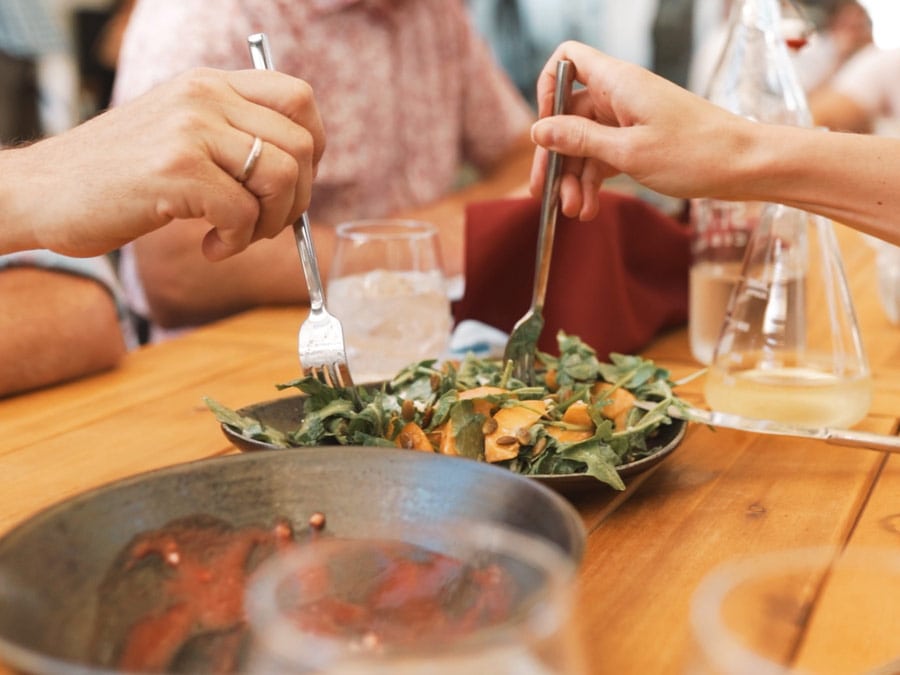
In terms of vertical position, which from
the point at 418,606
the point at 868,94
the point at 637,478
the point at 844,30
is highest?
the point at 418,606

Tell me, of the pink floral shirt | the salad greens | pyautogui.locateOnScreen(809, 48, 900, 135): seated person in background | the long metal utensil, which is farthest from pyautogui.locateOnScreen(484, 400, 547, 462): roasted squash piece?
pyautogui.locateOnScreen(809, 48, 900, 135): seated person in background

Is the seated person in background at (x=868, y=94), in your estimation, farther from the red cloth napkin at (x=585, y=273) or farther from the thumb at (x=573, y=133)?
the thumb at (x=573, y=133)

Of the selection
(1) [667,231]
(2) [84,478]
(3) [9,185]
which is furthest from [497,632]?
(1) [667,231]

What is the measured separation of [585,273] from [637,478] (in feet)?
1.35

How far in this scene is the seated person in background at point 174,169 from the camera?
83 cm

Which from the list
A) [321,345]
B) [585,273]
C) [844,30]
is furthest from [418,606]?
[844,30]

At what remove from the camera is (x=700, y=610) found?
281mm

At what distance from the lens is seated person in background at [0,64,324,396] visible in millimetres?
833

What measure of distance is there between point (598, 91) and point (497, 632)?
0.67 meters

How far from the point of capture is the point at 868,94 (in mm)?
2596

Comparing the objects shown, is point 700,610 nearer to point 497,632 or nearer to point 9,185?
point 497,632

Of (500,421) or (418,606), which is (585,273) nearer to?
(500,421)

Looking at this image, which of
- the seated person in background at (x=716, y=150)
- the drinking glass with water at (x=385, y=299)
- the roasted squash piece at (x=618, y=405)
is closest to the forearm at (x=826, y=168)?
the seated person in background at (x=716, y=150)

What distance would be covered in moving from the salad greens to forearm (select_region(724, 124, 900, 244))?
202 mm
